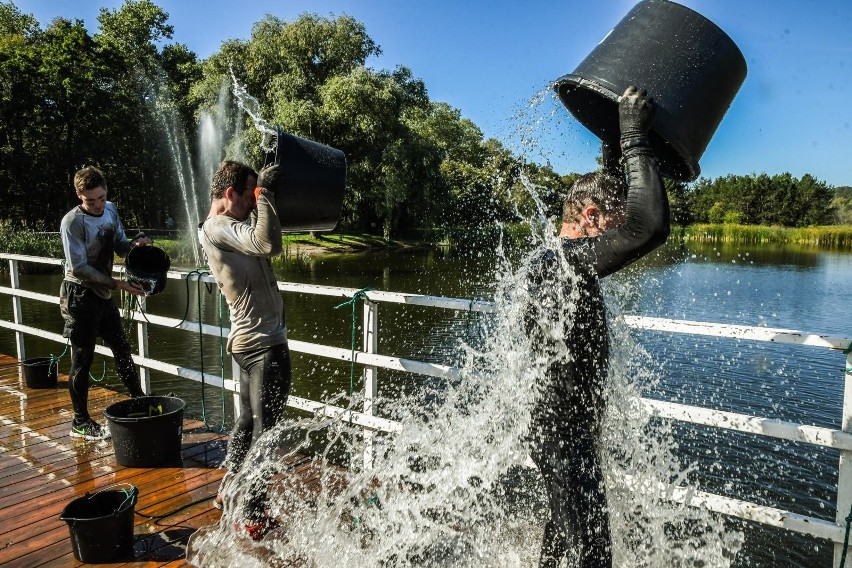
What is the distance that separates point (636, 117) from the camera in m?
2.06

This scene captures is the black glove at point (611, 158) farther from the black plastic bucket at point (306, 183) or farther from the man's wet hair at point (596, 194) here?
the black plastic bucket at point (306, 183)

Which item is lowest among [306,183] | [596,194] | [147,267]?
[147,267]

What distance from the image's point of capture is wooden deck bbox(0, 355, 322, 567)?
3049 mm

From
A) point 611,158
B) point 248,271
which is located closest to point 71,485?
point 248,271

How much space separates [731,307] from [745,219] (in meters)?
86.7

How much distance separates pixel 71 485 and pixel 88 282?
54.7 inches

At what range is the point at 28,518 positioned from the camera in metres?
Result: 3.35

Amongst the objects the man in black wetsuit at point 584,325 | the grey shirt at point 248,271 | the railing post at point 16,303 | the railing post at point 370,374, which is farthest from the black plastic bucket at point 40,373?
the man in black wetsuit at point 584,325

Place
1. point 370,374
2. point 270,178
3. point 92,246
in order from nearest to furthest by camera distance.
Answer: point 270,178 → point 370,374 → point 92,246

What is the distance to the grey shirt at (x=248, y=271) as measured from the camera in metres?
2.75

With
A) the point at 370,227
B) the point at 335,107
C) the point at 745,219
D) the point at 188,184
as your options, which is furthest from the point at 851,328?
the point at 745,219

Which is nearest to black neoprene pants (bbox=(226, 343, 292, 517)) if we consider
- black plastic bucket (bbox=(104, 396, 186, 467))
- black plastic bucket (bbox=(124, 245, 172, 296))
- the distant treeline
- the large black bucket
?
black plastic bucket (bbox=(104, 396, 186, 467))

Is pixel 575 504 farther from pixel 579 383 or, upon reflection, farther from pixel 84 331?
pixel 84 331

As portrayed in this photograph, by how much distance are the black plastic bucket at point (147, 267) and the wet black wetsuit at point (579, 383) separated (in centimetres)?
310
